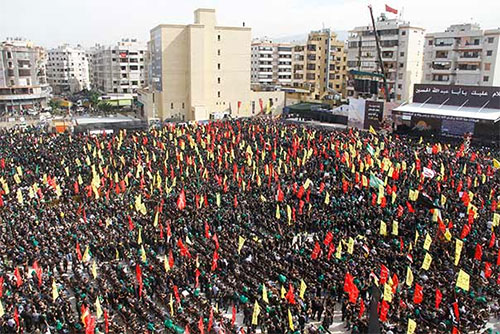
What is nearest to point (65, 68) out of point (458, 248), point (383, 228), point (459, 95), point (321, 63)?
point (321, 63)

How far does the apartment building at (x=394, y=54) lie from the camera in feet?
170

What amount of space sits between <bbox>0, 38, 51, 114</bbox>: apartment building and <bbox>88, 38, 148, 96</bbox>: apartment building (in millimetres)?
19031

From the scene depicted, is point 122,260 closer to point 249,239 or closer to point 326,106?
point 249,239

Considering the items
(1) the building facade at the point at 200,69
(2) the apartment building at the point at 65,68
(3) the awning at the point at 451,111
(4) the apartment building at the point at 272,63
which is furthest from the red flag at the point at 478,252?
(2) the apartment building at the point at 65,68

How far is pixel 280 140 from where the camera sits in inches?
1366

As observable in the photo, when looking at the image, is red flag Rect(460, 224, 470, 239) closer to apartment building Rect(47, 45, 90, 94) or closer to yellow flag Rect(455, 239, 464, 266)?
yellow flag Rect(455, 239, 464, 266)

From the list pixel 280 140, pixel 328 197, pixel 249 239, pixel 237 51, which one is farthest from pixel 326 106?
pixel 249 239

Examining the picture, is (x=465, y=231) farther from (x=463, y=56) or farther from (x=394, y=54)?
(x=394, y=54)

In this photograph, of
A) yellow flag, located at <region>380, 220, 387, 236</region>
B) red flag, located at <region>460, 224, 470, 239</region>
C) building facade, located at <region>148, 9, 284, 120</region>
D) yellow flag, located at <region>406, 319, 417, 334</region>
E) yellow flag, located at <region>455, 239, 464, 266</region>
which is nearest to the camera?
yellow flag, located at <region>406, 319, 417, 334</region>

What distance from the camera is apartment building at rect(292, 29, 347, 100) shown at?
66.9 m

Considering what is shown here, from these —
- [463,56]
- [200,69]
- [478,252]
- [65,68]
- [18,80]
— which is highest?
[65,68]

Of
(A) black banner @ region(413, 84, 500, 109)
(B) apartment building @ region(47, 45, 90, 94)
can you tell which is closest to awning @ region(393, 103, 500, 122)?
(A) black banner @ region(413, 84, 500, 109)

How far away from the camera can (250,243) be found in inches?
673

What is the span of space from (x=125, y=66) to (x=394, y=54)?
53664 millimetres
